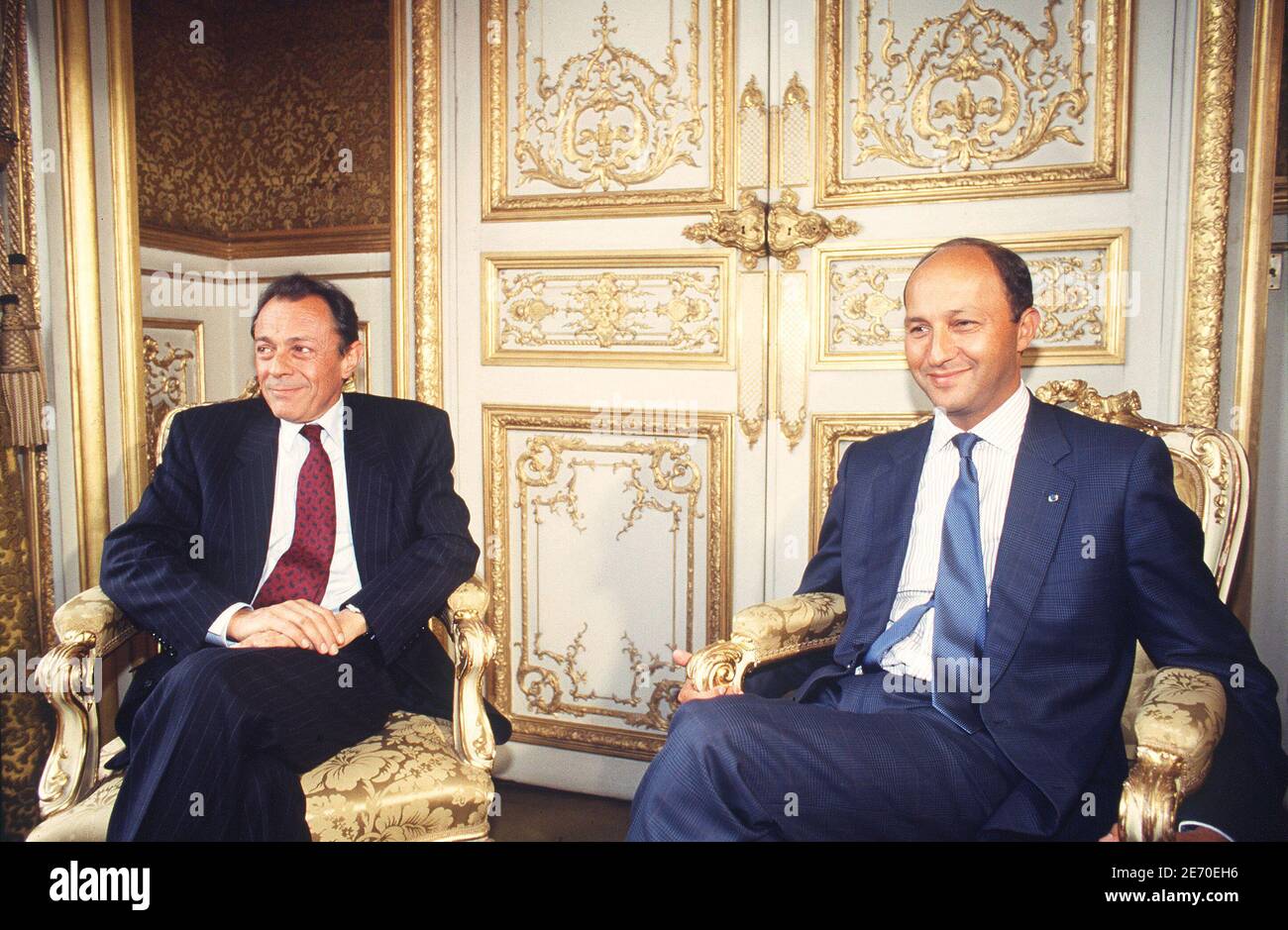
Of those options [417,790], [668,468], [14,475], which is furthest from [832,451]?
[14,475]

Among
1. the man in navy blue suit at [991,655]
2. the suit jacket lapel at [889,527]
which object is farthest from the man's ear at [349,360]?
the suit jacket lapel at [889,527]

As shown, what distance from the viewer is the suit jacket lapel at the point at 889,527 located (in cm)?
166

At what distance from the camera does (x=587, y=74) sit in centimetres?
263

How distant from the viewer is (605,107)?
262cm

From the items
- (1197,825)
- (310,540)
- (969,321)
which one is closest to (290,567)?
(310,540)

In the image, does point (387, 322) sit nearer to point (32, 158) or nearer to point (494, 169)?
point (494, 169)

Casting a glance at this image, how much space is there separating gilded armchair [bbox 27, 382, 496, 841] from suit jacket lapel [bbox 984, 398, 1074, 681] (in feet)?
3.00

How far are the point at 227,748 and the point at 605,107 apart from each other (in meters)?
1.90

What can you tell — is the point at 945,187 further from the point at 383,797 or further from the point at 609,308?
the point at 383,797

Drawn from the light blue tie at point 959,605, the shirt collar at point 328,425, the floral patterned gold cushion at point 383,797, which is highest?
the shirt collar at point 328,425

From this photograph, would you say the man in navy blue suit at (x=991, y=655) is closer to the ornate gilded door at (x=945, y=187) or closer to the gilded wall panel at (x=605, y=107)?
the ornate gilded door at (x=945, y=187)

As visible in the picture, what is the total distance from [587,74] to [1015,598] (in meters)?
1.87

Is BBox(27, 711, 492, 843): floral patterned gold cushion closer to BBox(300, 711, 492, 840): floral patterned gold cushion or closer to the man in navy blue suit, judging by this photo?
BBox(300, 711, 492, 840): floral patterned gold cushion

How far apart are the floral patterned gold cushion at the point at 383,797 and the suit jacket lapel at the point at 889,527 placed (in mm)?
778
